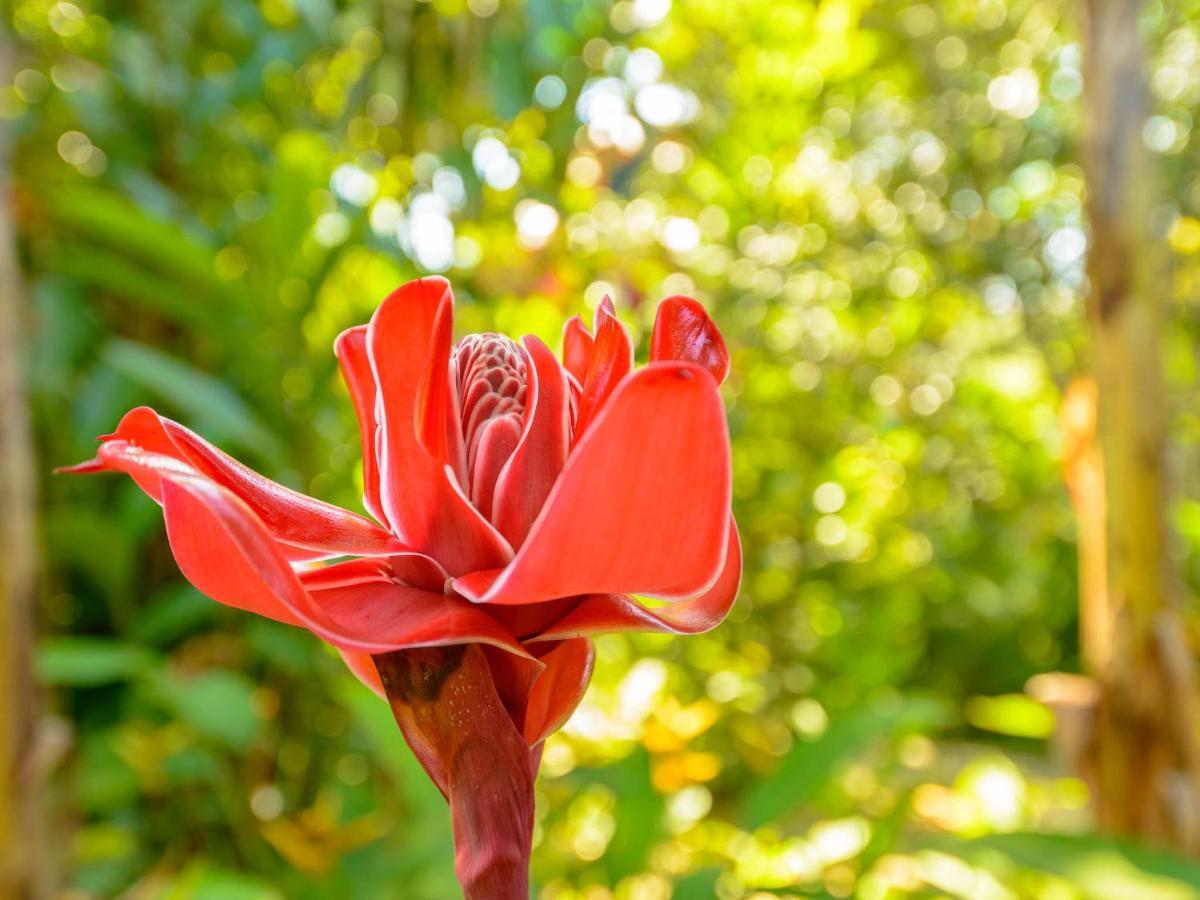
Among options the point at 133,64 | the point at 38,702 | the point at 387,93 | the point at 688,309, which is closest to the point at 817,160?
the point at 387,93

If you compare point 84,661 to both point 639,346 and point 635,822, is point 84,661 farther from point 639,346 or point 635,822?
point 639,346

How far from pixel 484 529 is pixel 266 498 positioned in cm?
4

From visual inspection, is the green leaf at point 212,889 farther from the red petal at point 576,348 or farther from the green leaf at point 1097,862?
the red petal at point 576,348

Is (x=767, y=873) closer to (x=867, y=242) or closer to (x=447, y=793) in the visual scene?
(x=447, y=793)

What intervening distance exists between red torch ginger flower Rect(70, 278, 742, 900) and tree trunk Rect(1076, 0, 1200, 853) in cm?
71

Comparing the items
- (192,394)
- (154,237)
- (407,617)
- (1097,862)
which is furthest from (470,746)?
(154,237)

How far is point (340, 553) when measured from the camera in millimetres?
162

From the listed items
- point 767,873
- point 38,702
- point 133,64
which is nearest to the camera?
point 38,702

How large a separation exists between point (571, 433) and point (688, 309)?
1.2 inches

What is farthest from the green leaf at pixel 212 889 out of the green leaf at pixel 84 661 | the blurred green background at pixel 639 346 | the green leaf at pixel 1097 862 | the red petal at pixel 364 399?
the red petal at pixel 364 399

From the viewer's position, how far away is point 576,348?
211 millimetres

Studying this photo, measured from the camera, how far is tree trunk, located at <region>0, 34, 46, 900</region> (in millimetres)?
654

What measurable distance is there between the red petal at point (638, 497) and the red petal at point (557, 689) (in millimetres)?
34

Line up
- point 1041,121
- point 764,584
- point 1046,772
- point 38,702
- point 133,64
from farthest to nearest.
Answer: point 1046,772, point 1041,121, point 764,584, point 133,64, point 38,702
